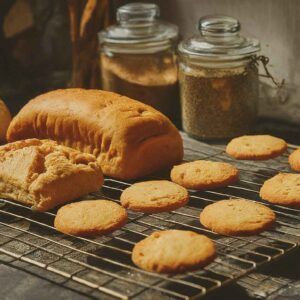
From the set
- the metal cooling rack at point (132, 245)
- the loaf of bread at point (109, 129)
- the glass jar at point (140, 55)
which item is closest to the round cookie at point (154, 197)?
the metal cooling rack at point (132, 245)

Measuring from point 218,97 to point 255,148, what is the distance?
22 cm

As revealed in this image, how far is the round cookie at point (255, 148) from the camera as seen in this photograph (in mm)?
1622

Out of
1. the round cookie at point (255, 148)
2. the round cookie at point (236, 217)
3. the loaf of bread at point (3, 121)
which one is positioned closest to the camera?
the round cookie at point (236, 217)

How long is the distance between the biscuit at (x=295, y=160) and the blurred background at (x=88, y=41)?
30cm

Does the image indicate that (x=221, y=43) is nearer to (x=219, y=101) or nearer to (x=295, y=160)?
(x=219, y=101)

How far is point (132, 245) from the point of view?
1.33 m

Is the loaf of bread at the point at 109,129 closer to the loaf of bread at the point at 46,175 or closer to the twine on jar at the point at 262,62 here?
the loaf of bread at the point at 46,175

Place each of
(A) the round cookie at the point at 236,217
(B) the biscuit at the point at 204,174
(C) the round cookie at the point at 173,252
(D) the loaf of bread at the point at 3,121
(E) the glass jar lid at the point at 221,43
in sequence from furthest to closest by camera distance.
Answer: (D) the loaf of bread at the point at 3,121 < (E) the glass jar lid at the point at 221,43 < (B) the biscuit at the point at 204,174 < (A) the round cookie at the point at 236,217 < (C) the round cookie at the point at 173,252

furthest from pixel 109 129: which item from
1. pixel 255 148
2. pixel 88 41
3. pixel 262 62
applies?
pixel 88 41

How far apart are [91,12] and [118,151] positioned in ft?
2.06

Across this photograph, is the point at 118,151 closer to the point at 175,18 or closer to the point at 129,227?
the point at 129,227

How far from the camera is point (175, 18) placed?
2141 mm

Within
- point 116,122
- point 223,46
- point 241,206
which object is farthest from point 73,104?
point 241,206

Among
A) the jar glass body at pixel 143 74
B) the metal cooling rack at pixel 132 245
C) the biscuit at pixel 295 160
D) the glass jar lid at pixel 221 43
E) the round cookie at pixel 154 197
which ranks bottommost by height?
the metal cooling rack at pixel 132 245
